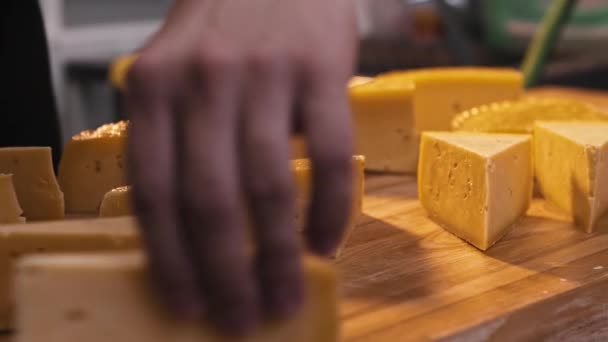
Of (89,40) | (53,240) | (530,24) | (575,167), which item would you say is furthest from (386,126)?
(89,40)

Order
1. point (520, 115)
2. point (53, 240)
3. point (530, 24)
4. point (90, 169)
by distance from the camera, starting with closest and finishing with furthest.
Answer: point (53, 240), point (90, 169), point (520, 115), point (530, 24)

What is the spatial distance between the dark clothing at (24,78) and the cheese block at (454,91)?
2.03ft

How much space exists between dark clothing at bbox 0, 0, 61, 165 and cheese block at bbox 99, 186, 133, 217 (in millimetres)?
316

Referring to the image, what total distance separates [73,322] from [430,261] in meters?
0.50

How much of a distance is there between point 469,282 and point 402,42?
64.1 inches

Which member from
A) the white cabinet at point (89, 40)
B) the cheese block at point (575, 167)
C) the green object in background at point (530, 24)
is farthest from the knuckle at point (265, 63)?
the green object in background at point (530, 24)

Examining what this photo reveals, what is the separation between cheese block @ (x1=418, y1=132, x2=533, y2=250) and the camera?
3.66ft

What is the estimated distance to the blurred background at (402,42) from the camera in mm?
2523

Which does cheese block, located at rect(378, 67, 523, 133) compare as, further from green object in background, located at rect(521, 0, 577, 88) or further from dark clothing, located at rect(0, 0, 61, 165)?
dark clothing, located at rect(0, 0, 61, 165)

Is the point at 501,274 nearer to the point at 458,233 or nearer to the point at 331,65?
the point at 458,233

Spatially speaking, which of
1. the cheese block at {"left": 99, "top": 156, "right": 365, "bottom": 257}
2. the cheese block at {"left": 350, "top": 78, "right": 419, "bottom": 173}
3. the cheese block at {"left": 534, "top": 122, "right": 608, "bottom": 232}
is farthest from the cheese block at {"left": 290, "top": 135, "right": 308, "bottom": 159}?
the cheese block at {"left": 534, "top": 122, "right": 608, "bottom": 232}

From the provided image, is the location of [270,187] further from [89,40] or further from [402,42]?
[89,40]

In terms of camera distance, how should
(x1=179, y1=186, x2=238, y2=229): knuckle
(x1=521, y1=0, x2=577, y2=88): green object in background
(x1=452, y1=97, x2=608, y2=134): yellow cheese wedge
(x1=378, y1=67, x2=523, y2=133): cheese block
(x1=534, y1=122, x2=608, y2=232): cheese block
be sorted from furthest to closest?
(x1=521, y1=0, x2=577, y2=88): green object in background
(x1=378, y1=67, x2=523, y2=133): cheese block
(x1=452, y1=97, x2=608, y2=134): yellow cheese wedge
(x1=534, y1=122, x2=608, y2=232): cheese block
(x1=179, y1=186, x2=238, y2=229): knuckle

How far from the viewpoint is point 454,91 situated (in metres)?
1.58
